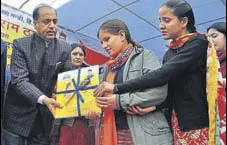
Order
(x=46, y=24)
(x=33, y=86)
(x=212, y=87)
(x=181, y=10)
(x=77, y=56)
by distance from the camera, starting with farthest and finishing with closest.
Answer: (x=77, y=56)
(x=46, y=24)
(x=33, y=86)
(x=181, y=10)
(x=212, y=87)

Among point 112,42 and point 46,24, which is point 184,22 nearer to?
point 112,42

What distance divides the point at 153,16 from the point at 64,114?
3.64 feet

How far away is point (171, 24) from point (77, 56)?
2.18 ft

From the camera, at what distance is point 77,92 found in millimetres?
1183

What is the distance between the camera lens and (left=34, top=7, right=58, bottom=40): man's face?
140 centimetres

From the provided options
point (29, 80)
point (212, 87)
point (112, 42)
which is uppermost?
point (112, 42)

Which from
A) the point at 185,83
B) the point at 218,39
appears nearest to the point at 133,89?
the point at 185,83

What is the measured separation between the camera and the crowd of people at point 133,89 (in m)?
1.03

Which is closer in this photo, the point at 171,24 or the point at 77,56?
the point at 171,24

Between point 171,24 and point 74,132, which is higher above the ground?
point 171,24

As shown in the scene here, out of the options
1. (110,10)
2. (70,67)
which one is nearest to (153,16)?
(110,10)

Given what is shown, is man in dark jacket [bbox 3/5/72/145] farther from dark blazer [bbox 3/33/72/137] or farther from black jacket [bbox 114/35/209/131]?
black jacket [bbox 114/35/209/131]

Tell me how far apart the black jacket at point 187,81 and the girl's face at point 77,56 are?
578mm

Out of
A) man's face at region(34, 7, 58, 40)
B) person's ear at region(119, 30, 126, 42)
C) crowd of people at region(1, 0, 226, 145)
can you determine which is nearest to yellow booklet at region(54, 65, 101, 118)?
crowd of people at region(1, 0, 226, 145)
